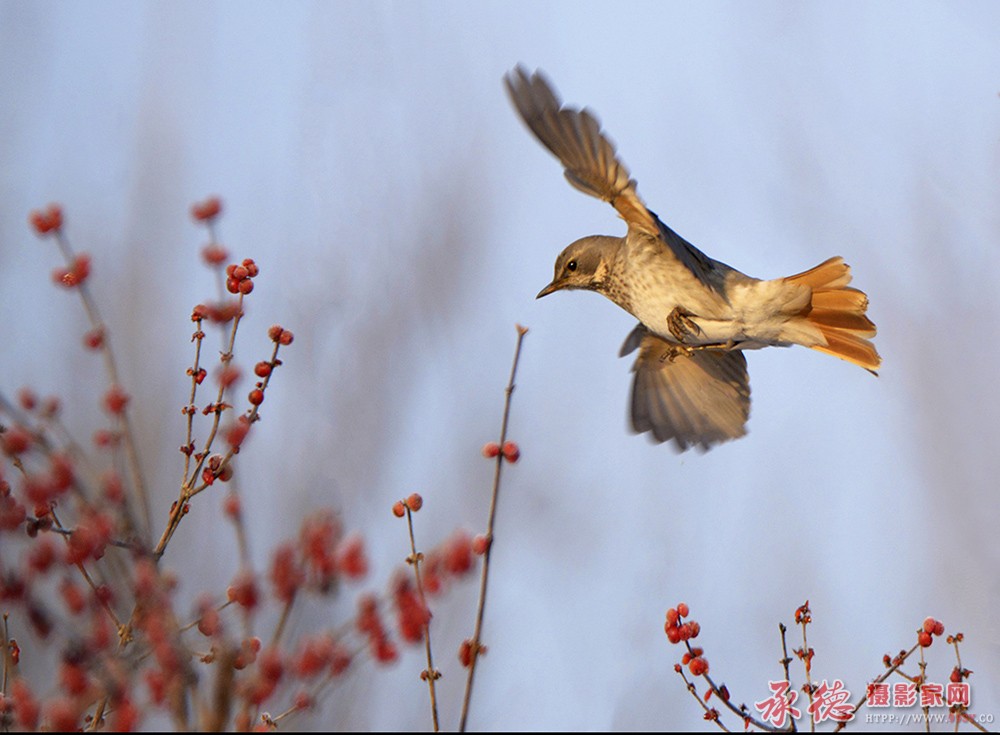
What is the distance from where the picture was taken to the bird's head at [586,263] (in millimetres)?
4051

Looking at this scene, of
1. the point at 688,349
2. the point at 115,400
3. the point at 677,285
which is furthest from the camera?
Answer: the point at 688,349

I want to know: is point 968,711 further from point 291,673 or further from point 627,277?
point 291,673

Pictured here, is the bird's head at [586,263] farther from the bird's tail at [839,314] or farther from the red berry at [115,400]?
the red berry at [115,400]

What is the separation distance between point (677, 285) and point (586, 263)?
1.49 ft

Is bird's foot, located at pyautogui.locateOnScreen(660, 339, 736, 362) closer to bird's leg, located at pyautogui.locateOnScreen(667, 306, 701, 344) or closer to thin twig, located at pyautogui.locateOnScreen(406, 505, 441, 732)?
bird's leg, located at pyautogui.locateOnScreen(667, 306, 701, 344)

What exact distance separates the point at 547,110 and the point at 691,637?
5.63ft

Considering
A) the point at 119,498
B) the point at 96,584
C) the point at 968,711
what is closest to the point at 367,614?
the point at 119,498

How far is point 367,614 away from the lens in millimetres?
1292

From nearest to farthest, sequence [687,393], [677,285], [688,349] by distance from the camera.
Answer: [677,285], [688,349], [687,393]

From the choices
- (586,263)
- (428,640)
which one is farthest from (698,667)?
(586,263)

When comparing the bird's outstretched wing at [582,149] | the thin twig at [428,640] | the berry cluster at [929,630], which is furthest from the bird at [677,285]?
the thin twig at [428,640]

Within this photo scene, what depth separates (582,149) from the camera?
358 centimetres

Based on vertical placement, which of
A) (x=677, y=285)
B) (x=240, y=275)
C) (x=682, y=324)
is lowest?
(x=240, y=275)

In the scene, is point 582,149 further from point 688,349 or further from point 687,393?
point 687,393
